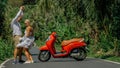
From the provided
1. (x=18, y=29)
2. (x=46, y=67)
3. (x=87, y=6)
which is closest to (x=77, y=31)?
(x=87, y=6)

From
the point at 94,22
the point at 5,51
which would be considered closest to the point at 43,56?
the point at 94,22

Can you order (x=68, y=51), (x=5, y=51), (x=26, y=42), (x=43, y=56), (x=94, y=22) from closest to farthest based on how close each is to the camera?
(x=26, y=42) < (x=43, y=56) < (x=68, y=51) < (x=94, y=22) < (x=5, y=51)

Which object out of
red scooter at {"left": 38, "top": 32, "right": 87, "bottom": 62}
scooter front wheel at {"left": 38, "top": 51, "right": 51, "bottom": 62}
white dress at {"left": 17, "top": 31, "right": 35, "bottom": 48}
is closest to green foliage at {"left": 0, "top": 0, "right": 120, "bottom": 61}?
red scooter at {"left": 38, "top": 32, "right": 87, "bottom": 62}

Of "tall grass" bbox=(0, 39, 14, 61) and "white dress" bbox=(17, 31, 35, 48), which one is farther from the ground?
"white dress" bbox=(17, 31, 35, 48)

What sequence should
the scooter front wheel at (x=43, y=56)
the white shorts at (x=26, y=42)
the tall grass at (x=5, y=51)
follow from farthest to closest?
the tall grass at (x=5, y=51)
the scooter front wheel at (x=43, y=56)
the white shorts at (x=26, y=42)

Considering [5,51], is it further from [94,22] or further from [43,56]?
[94,22]

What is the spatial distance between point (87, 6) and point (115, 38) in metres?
2.04

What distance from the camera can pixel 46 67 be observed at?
14.0 m

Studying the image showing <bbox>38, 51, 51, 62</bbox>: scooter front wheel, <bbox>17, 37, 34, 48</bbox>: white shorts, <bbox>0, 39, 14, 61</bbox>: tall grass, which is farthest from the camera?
<bbox>0, 39, 14, 61</bbox>: tall grass

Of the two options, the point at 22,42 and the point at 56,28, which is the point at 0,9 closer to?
the point at 56,28

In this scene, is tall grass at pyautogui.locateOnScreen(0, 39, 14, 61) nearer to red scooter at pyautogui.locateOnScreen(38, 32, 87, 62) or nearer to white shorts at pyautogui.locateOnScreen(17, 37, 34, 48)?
red scooter at pyautogui.locateOnScreen(38, 32, 87, 62)

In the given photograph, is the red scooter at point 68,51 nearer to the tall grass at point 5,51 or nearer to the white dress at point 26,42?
the white dress at point 26,42

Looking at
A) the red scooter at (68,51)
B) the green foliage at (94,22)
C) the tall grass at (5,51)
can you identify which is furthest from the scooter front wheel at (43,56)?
the tall grass at (5,51)

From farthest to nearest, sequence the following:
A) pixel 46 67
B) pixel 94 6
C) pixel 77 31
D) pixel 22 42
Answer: pixel 77 31, pixel 94 6, pixel 22 42, pixel 46 67
